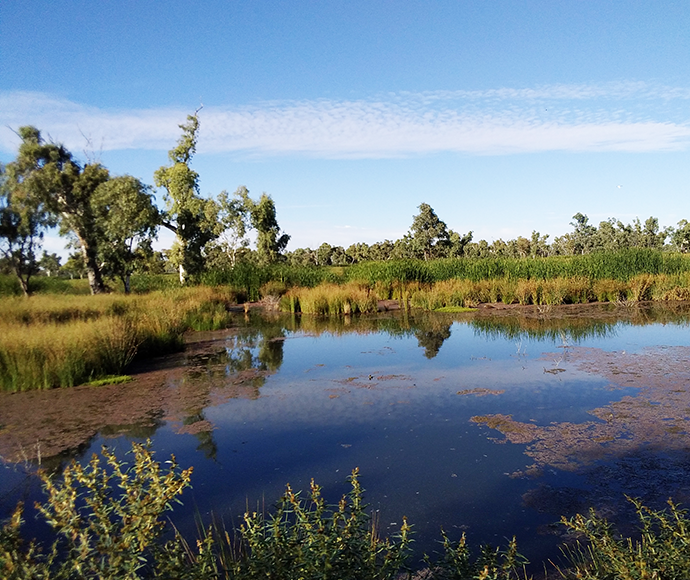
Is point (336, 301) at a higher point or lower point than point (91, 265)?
lower

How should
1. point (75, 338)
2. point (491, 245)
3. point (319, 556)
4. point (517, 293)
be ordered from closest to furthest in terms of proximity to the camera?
point (319, 556), point (75, 338), point (517, 293), point (491, 245)

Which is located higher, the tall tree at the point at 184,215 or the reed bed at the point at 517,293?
the tall tree at the point at 184,215

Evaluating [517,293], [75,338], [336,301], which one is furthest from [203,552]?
[517,293]

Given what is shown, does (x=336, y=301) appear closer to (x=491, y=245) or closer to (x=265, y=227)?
(x=265, y=227)

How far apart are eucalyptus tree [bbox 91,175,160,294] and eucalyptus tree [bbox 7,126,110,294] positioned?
63 cm

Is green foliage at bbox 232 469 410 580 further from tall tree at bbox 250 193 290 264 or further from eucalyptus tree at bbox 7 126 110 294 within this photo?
tall tree at bbox 250 193 290 264

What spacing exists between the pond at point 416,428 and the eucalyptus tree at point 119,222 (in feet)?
43.7

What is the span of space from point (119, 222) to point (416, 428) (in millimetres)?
20119

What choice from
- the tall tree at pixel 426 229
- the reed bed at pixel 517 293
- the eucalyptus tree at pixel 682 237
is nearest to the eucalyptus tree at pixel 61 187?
the reed bed at pixel 517 293

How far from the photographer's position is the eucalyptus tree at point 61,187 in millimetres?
22562

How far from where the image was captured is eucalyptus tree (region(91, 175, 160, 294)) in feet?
74.7

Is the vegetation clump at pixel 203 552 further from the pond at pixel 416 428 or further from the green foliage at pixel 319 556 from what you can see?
the pond at pixel 416 428

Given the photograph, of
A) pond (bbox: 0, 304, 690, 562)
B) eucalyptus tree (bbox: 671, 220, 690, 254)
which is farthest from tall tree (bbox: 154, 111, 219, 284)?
eucalyptus tree (bbox: 671, 220, 690, 254)

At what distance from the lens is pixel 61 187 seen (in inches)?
915
